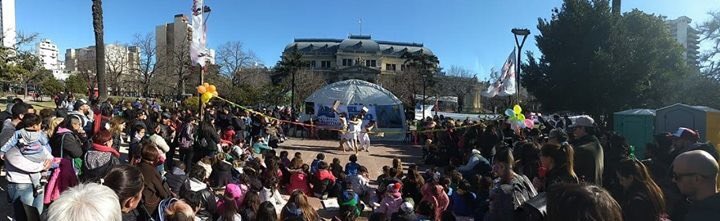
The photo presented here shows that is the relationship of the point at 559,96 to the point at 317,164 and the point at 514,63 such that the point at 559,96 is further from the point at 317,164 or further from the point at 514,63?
the point at 317,164

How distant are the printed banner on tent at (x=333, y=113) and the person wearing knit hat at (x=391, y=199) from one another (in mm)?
13837

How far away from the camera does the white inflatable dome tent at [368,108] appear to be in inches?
840

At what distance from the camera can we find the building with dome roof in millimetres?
96688

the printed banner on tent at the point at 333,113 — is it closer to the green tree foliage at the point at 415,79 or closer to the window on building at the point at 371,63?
the green tree foliage at the point at 415,79

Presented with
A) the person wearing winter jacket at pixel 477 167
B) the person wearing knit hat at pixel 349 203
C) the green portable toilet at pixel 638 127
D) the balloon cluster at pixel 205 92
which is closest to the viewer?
the person wearing knit hat at pixel 349 203

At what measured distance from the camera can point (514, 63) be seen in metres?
13.9

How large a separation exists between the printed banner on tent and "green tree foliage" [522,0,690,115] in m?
8.96

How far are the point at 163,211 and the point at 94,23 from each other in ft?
54.2

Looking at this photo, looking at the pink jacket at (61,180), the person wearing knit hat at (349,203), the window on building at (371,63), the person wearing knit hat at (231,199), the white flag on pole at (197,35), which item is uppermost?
the window on building at (371,63)

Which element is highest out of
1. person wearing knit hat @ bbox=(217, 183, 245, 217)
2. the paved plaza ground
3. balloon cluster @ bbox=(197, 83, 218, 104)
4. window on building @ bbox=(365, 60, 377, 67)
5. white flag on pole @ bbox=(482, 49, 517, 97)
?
window on building @ bbox=(365, 60, 377, 67)

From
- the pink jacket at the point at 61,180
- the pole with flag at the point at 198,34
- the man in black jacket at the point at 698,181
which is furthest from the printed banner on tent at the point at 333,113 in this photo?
the man in black jacket at the point at 698,181

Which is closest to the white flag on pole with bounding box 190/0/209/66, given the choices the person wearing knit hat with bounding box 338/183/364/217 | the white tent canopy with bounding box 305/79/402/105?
the person wearing knit hat with bounding box 338/183/364/217

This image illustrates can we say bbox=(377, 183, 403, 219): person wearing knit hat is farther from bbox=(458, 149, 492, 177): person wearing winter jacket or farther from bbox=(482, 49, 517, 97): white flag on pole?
bbox=(482, 49, 517, 97): white flag on pole

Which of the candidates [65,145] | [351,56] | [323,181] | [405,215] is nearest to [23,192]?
[65,145]
